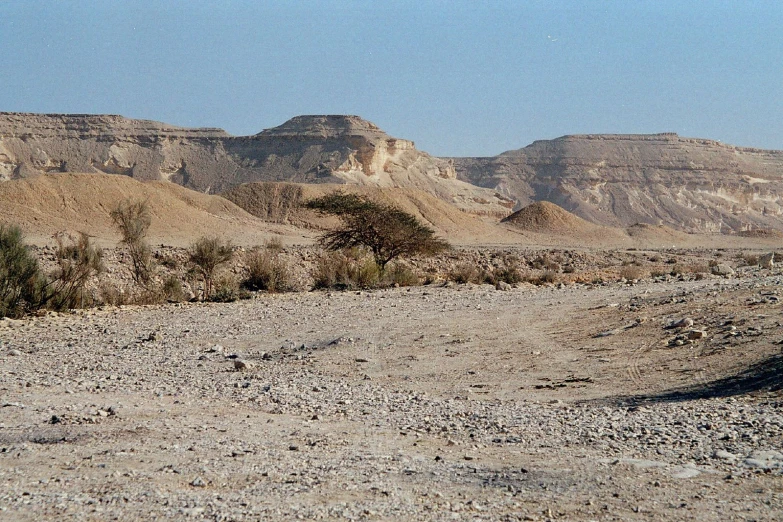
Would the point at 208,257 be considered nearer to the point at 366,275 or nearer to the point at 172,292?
the point at 172,292

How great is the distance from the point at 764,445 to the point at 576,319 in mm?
Answer: 8548

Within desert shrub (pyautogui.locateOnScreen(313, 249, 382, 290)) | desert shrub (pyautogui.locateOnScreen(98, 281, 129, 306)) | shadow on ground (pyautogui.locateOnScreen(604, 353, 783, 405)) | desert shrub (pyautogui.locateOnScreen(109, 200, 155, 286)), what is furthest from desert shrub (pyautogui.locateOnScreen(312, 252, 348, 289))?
shadow on ground (pyautogui.locateOnScreen(604, 353, 783, 405))

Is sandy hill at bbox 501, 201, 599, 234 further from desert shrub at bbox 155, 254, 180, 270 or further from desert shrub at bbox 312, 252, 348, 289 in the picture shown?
desert shrub at bbox 312, 252, 348, 289

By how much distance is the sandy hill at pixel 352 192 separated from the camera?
225ft

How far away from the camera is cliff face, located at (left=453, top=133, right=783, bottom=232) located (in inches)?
5177

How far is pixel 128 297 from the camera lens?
67.3 feet

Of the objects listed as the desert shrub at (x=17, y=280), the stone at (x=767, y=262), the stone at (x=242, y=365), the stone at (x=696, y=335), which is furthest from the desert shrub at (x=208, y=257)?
the stone at (x=767, y=262)

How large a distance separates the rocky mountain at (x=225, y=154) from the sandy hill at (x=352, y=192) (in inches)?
1061

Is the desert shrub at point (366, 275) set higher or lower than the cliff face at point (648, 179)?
lower

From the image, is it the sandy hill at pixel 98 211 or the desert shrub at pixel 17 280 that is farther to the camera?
the sandy hill at pixel 98 211

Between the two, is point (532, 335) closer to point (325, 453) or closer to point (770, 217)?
point (325, 453)

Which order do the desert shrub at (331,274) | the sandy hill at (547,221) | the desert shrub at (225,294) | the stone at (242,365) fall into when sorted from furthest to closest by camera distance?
1. the sandy hill at (547,221)
2. the desert shrub at (331,274)
3. the desert shrub at (225,294)
4. the stone at (242,365)

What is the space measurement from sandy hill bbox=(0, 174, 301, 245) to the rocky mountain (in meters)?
48.9

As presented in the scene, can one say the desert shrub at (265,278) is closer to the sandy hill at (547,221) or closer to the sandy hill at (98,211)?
the sandy hill at (98,211)
